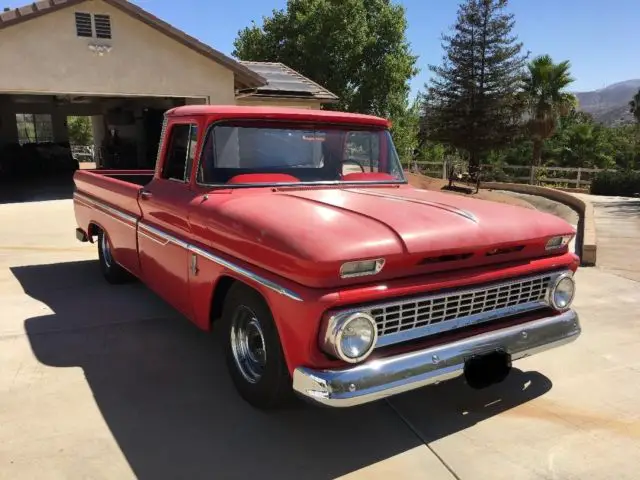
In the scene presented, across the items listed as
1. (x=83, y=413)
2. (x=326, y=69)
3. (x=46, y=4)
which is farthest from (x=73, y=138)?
(x=83, y=413)

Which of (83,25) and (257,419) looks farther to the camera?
(83,25)

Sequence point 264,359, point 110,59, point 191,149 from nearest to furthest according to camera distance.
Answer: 1. point 264,359
2. point 191,149
3. point 110,59

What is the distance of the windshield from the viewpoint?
3701 millimetres

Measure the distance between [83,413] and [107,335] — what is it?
1282 millimetres

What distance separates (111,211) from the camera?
17.0 ft

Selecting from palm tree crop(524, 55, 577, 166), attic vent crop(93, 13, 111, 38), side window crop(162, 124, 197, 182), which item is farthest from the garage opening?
palm tree crop(524, 55, 577, 166)

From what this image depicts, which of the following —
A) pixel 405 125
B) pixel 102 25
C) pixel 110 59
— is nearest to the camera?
pixel 102 25

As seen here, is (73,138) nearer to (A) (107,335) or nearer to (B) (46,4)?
(B) (46,4)

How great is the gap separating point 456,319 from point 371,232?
692 mm

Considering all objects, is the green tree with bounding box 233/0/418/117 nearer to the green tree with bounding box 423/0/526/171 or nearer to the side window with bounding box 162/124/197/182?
the green tree with bounding box 423/0/526/171

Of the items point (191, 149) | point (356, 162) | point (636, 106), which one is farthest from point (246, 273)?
point (636, 106)

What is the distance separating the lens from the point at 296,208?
3.11 m

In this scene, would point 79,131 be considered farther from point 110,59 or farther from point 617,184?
point 617,184

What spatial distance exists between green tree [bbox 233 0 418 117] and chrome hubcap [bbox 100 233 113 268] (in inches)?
1002
